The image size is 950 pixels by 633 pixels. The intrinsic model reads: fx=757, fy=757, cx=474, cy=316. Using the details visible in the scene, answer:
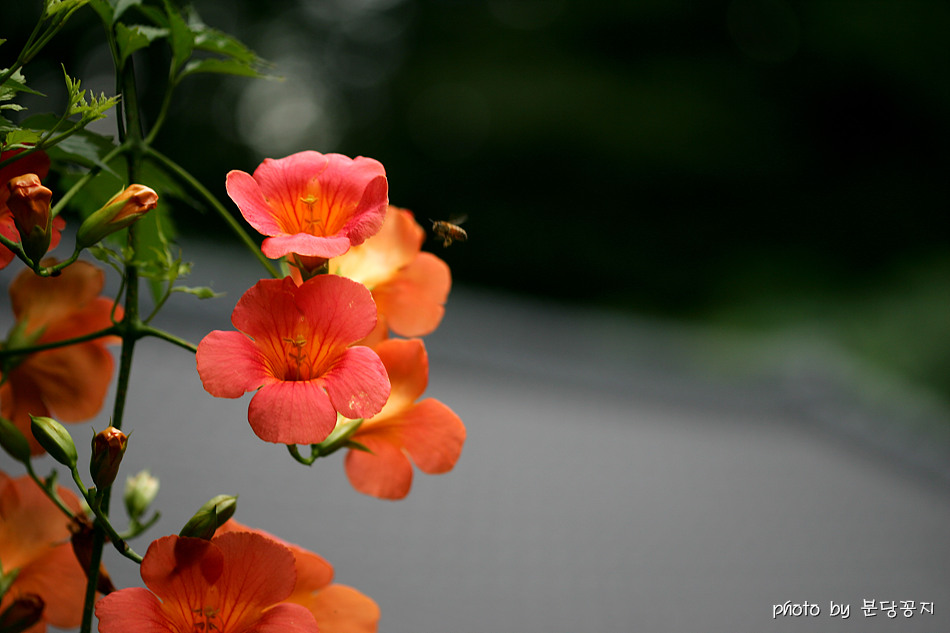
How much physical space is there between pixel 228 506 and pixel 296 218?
9 centimetres

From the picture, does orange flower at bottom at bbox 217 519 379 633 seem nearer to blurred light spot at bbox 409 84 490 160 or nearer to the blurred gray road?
the blurred gray road

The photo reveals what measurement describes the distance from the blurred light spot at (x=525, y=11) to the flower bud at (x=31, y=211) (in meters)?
4.17

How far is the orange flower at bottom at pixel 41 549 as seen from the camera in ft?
0.82

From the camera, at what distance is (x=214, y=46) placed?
270mm

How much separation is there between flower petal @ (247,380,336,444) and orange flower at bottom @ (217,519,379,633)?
0.20 ft

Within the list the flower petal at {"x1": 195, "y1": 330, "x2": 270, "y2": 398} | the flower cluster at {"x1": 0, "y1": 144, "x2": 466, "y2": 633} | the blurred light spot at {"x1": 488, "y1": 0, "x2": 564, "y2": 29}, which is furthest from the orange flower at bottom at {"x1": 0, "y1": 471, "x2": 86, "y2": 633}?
the blurred light spot at {"x1": 488, "y1": 0, "x2": 564, "y2": 29}

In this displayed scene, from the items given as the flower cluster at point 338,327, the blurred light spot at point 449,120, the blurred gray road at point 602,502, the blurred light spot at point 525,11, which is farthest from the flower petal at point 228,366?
the blurred light spot at point 525,11

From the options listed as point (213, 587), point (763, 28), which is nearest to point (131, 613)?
point (213, 587)

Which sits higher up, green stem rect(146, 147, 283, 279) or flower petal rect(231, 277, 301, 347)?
green stem rect(146, 147, 283, 279)

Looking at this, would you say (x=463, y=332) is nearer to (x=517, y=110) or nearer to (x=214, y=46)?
(x=214, y=46)

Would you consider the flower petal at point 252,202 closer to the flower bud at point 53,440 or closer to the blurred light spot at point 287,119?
the flower bud at point 53,440

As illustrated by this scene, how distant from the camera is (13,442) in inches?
9.0

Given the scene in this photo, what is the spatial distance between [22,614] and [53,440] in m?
0.06

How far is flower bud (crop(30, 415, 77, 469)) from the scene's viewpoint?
0.21 m
